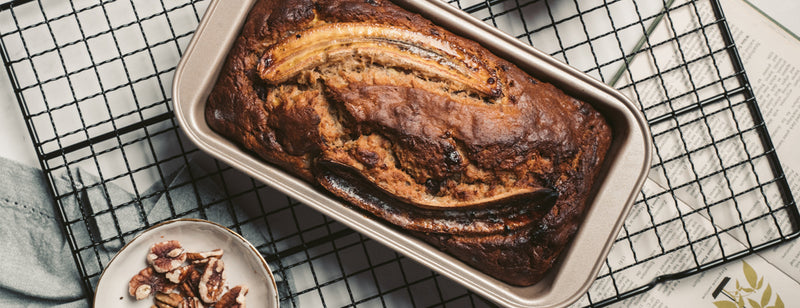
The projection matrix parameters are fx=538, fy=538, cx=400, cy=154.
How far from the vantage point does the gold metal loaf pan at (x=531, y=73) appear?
124 cm

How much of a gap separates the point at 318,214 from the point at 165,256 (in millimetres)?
409

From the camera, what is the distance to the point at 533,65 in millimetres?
1263

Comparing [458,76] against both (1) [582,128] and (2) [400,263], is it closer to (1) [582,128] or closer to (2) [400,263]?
(1) [582,128]

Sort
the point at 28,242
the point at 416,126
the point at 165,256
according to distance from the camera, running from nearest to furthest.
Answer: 1. the point at 416,126
2. the point at 165,256
3. the point at 28,242

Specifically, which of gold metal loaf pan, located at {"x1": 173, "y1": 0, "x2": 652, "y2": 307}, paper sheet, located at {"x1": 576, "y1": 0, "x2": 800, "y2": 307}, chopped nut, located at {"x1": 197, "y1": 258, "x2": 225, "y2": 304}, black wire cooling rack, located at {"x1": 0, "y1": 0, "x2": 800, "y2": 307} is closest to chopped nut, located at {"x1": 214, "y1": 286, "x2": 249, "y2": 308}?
chopped nut, located at {"x1": 197, "y1": 258, "x2": 225, "y2": 304}

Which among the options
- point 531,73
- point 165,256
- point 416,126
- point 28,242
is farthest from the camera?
point 28,242

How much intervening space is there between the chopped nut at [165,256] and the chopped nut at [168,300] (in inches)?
3.0

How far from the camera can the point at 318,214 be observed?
152cm

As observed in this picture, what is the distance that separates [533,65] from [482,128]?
226mm

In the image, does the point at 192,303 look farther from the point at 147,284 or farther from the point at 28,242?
the point at 28,242

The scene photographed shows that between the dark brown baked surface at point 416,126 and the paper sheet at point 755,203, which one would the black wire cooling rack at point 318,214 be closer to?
the paper sheet at point 755,203

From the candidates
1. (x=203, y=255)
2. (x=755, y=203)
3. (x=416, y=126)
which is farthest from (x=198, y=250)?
(x=755, y=203)

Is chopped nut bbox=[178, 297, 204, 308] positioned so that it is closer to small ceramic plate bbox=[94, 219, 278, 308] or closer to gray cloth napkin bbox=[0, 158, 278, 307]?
small ceramic plate bbox=[94, 219, 278, 308]

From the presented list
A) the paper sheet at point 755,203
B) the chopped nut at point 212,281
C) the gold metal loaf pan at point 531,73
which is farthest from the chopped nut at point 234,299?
the paper sheet at point 755,203
